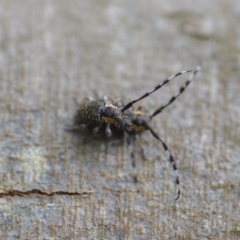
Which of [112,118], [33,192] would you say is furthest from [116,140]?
[33,192]

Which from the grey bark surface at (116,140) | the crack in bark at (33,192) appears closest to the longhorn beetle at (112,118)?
the grey bark surface at (116,140)

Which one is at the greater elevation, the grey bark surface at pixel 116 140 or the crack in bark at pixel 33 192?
the grey bark surface at pixel 116 140

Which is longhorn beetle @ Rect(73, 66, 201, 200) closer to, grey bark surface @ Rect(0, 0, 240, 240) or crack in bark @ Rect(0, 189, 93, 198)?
grey bark surface @ Rect(0, 0, 240, 240)

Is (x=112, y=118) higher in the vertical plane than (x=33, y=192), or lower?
higher

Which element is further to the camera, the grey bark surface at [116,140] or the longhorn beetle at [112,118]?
the longhorn beetle at [112,118]

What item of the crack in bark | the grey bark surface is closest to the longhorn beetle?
the grey bark surface

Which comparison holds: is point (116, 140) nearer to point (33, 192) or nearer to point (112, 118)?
point (112, 118)

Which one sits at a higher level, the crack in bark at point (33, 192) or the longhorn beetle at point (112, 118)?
the longhorn beetle at point (112, 118)

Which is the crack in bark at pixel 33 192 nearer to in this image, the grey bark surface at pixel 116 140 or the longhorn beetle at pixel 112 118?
the grey bark surface at pixel 116 140
